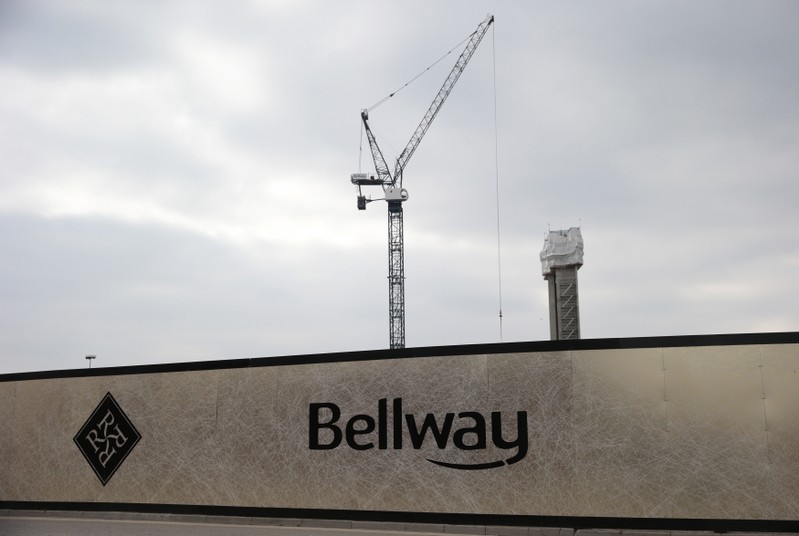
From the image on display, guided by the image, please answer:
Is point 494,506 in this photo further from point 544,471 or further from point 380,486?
point 380,486

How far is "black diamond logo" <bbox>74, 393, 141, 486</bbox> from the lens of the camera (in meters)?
16.5

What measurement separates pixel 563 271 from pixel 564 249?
148 centimetres

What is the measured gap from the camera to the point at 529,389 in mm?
13297

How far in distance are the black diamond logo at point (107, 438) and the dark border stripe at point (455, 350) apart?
2.72ft

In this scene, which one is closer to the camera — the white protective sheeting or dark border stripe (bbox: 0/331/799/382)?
dark border stripe (bbox: 0/331/799/382)

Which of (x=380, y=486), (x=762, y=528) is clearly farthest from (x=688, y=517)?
(x=380, y=486)

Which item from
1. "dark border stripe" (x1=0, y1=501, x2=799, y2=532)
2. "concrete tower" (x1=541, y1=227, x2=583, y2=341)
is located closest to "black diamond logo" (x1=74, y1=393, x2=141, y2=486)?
"dark border stripe" (x1=0, y1=501, x2=799, y2=532)

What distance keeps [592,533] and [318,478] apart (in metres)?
4.98

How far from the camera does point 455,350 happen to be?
1395cm

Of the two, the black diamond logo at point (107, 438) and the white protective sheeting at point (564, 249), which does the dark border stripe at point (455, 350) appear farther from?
the white protective sheeting at point (564, 249)

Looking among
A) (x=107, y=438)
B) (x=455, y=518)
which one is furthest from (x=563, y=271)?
(x=455, y=518)

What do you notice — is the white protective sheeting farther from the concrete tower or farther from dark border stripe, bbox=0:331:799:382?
dark border stripe, bbox=0:331:799:382

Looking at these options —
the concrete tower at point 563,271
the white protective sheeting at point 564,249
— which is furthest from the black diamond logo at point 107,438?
the white protective sheeting at point 564,249

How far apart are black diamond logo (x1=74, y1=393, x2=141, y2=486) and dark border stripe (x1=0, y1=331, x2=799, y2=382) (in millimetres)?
829
